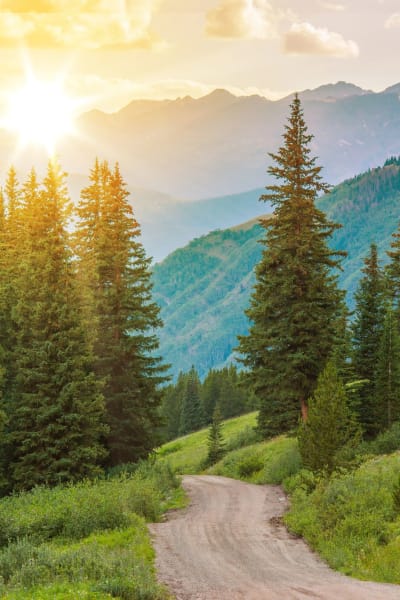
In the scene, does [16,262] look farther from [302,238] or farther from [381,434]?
[381,434]

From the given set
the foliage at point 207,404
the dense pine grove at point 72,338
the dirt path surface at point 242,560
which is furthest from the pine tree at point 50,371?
the foliage at point 207,404

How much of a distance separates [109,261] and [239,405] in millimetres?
83007

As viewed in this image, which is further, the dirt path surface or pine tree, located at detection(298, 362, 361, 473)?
pine tree, located at detection(298, 362, 361, 473)

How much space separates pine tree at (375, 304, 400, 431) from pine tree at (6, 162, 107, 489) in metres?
15.9

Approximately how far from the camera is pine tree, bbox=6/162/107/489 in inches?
1048

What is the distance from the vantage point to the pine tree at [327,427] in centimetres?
2038

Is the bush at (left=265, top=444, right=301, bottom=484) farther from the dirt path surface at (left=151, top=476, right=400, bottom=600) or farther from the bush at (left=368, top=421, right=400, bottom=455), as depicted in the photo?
the dirt path surface at (left=151, top=476, right=400, bottom=600)

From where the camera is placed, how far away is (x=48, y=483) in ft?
87.1

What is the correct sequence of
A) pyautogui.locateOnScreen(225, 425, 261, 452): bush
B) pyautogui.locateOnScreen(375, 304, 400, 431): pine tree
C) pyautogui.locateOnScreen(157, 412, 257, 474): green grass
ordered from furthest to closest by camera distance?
pyautogui.locateOnScreen(157, 412, 257, 474): green grass < pyautogui.locateOnScreen(225, 425, 261, 452): bush < pyautogui.locateOnScreen(375, 304, 400, 431): pine tree

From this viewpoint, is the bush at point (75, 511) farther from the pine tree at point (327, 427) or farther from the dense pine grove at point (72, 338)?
the pine tree at point (327, 427)

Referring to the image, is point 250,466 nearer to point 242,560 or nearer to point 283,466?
point 283,466

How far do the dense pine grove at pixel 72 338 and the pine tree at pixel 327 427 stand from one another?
11.2m

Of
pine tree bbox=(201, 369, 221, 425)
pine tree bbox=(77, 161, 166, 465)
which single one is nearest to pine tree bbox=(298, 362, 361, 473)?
pine tree bbox=(77, 161, 166, 465)

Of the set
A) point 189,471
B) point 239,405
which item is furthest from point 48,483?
point 239,405
